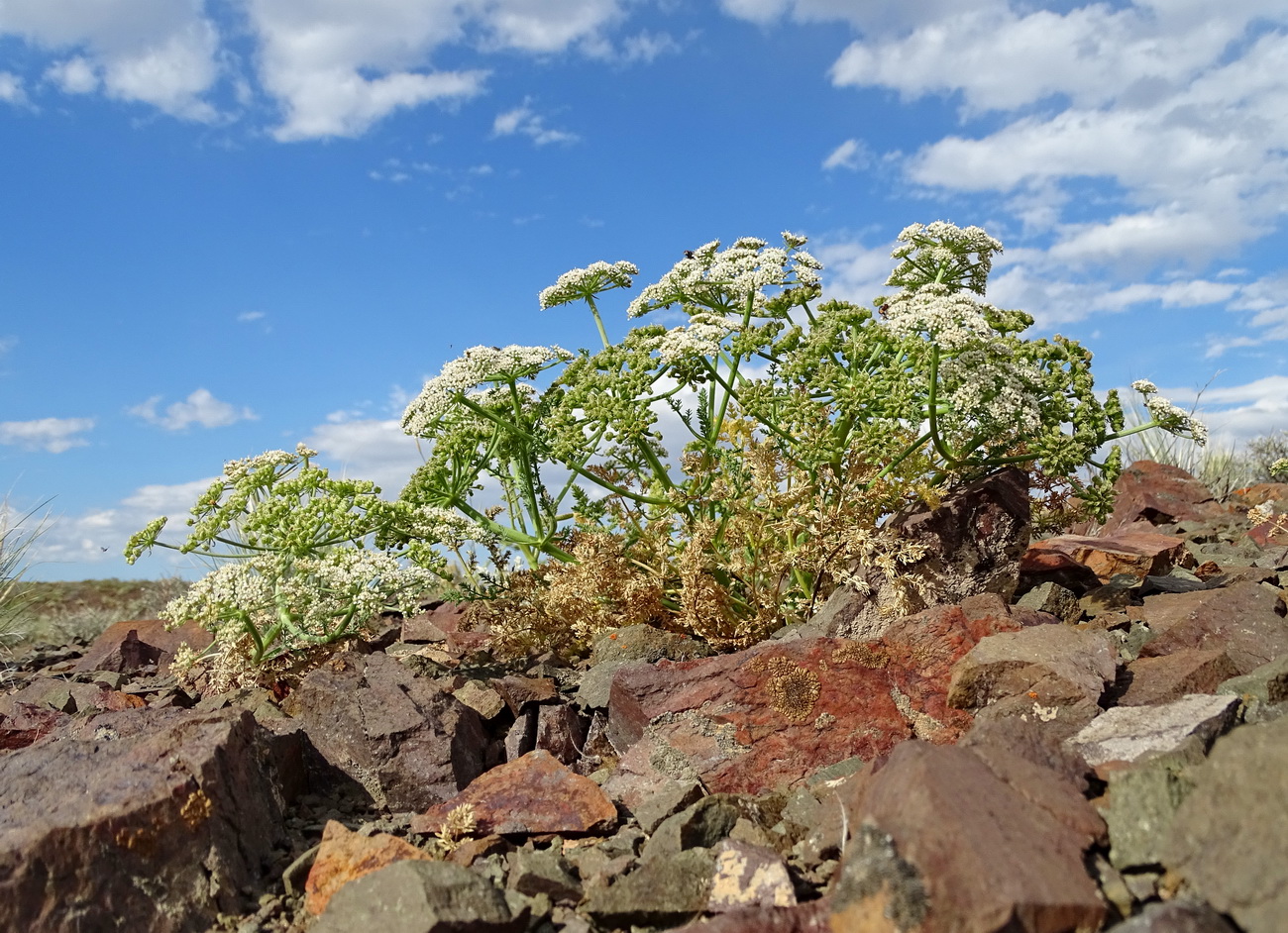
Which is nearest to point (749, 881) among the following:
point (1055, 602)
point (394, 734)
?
point (394, 734)

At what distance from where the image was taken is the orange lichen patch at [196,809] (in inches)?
153

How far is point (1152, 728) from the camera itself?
12.3 ft

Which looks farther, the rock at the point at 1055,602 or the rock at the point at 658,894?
the rock at the point at 1055,602

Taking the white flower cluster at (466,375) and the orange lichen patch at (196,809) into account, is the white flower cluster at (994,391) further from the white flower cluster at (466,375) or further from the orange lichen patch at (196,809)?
the orange lichen patch at (196,809)

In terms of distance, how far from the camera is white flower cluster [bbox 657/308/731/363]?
5586 mm

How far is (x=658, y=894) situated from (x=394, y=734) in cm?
193

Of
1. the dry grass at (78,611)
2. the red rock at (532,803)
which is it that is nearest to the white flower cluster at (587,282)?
the red rock at (532,803)

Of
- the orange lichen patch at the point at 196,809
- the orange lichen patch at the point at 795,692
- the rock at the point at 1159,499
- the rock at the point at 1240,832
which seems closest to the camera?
the rock at the point at 1240,832

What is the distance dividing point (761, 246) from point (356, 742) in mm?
3971

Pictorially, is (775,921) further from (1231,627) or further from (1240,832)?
(1231,627)

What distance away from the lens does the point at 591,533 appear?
6281mm

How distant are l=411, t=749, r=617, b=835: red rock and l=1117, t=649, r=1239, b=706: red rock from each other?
221 centimetres

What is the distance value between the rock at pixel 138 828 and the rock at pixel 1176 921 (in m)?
3.01

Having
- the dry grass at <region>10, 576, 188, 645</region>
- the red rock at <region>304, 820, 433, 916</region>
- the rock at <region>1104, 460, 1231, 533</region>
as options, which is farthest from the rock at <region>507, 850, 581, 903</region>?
the dry grass at <region>10, 576, 188, 645</region>
